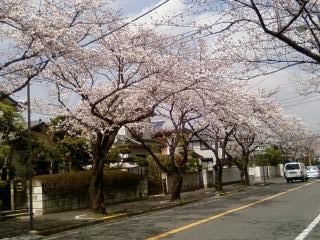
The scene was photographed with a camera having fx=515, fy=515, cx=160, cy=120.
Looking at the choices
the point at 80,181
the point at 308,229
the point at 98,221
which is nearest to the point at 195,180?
the point at 80,181

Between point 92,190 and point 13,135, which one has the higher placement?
point 13,135

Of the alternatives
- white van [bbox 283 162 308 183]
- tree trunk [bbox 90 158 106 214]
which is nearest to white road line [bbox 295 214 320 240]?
tree trunk [bbox 90 158 106 214]

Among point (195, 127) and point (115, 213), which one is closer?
point (115, 213)

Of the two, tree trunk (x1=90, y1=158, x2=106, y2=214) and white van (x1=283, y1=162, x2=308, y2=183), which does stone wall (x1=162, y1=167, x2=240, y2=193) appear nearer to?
white van (x1=283, y1=162, x2=308, y2=183)

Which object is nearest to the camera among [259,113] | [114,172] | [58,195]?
[58,195]

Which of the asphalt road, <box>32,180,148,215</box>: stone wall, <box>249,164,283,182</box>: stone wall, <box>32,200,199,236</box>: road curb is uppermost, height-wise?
<box>249,164,283,182</box>: stone wall

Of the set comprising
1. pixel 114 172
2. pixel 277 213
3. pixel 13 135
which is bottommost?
pixel 277 213

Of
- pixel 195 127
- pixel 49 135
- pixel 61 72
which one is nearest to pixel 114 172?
pixel 49 135

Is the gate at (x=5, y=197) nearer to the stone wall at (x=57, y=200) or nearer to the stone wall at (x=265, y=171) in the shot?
the stone wall at (x=57, y=200)

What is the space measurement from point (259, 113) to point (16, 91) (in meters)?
27.1

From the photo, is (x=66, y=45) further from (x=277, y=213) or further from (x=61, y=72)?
(x=277, y=213)

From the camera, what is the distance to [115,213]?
2189 centimetres

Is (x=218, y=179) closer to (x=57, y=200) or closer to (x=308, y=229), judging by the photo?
(x=57, y=200)

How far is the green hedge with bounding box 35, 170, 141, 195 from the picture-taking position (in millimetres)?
23288
